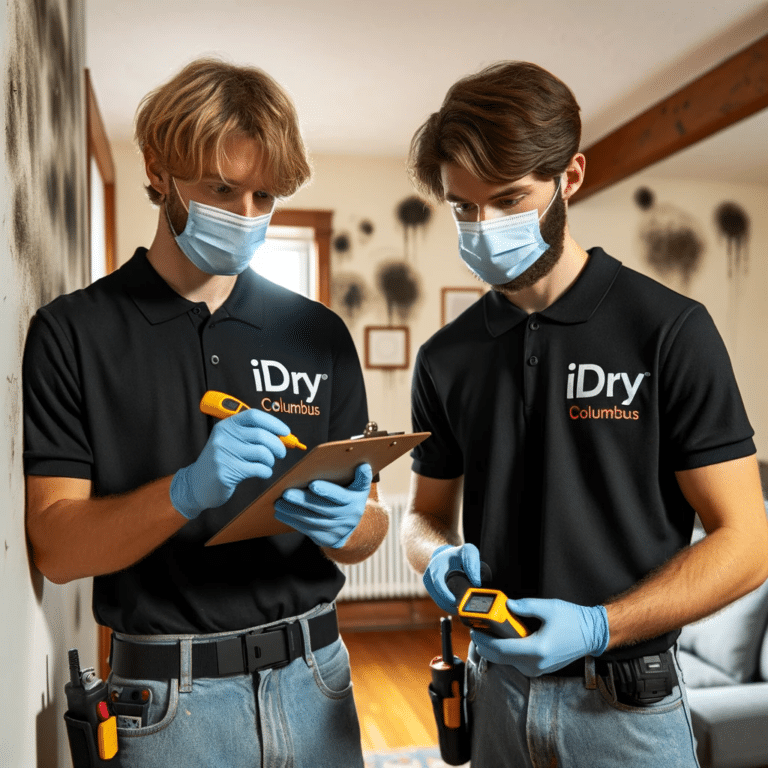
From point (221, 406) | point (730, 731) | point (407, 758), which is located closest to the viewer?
point (221, 406)

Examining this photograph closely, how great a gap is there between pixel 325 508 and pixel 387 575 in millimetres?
4100

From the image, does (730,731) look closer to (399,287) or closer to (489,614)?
(489,614)

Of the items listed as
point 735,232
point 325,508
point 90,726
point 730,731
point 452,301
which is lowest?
point 730,731

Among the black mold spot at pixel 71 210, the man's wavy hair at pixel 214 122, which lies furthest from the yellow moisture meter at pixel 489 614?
the black mold spot at pixel 71 210

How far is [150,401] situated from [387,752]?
2671mm

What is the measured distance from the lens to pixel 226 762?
1153 mm

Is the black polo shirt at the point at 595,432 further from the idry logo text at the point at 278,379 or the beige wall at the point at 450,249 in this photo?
the beige wall at the point at 450,249

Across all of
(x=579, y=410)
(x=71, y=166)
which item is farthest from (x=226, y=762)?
(x=71, y=166)

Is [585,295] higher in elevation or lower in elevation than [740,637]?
higher

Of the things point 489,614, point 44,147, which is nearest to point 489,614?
point 489,614

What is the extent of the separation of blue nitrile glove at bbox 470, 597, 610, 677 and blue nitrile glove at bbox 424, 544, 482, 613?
0.37ft

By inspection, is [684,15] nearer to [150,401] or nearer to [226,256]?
[226,256]

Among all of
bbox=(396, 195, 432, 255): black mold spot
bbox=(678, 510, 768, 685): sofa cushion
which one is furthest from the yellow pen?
bbox=(396, 195, 432, 255): black mold spot

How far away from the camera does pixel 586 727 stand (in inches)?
46.3
